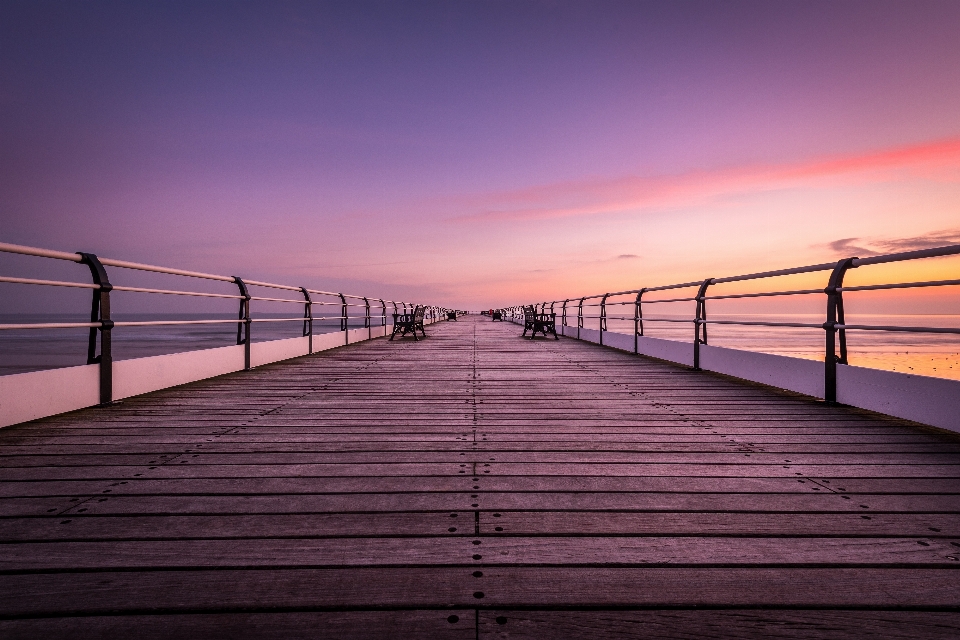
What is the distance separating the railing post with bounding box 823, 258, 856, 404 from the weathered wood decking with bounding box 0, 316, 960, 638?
752 millimetres

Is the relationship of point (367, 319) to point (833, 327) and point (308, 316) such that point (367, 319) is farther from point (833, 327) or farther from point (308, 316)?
point (833, 327)

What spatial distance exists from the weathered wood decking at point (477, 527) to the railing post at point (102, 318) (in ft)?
1.54

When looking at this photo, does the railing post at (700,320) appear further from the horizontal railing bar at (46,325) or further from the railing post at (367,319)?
the railing post at (367,319)

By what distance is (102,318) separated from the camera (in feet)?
12.6

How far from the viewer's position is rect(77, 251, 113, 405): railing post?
12.5ft

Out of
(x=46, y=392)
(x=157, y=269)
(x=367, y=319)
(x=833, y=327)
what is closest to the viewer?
(x=46, y=392)

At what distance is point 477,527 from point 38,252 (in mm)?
3670

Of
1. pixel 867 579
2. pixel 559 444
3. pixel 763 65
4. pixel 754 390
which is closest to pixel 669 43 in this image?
pixel 763 65

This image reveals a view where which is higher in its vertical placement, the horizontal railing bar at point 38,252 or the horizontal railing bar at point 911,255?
the horizontal railing bar at point 38,252

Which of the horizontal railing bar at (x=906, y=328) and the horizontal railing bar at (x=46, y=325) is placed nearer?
the horizontal railing bar at (x=906, y=328)

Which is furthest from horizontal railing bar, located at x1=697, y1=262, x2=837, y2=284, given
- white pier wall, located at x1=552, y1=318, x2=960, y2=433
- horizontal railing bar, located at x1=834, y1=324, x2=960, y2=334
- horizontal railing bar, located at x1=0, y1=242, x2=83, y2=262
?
horizontal railing bar, located at x1=0, y1=242, x2=83, y2=262

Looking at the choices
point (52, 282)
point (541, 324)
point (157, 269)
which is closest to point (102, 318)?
point (52, 282)

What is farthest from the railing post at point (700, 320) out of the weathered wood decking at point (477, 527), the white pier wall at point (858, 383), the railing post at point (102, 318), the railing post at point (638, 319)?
the railing post at point (102, 318)

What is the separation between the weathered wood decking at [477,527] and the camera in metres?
1.21
